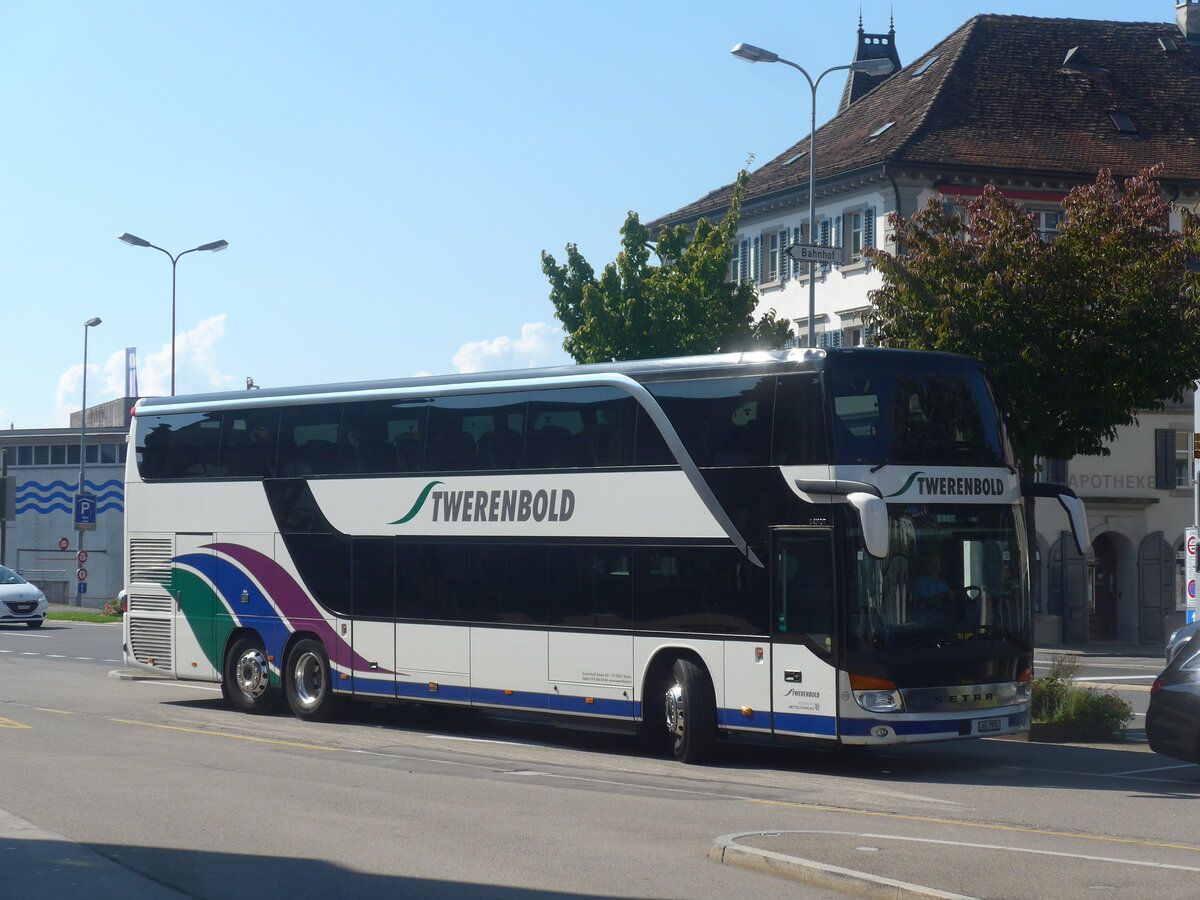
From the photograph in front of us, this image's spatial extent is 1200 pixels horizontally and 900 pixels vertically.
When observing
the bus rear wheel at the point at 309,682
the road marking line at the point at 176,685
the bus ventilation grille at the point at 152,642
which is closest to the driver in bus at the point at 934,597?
the bus rear wheel at the point at 309,682

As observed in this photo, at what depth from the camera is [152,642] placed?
22781mm

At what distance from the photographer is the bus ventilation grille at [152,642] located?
2259 cm

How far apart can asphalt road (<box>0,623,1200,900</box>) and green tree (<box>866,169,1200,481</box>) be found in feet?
15.6

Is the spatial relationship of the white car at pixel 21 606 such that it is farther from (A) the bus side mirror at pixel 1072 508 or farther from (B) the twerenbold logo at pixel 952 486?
(B) the twerenbold logo at pixel 952 486

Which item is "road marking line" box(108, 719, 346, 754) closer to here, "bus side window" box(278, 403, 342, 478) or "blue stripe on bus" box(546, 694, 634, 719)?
"blue stripe on bus" box(546, 694, 634, 719)

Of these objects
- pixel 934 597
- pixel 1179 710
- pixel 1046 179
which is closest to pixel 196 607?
pixel 934 597

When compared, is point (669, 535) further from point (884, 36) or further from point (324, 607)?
point (884, 36)

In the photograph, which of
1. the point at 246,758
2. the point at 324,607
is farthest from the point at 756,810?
the point at 324,607

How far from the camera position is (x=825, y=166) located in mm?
48094

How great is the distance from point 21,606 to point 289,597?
26996 mm

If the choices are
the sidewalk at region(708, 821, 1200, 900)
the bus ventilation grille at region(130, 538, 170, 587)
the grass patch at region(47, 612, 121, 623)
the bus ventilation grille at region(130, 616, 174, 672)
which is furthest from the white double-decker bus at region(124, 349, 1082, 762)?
the grass patch at region(47, 612, 121, 623)

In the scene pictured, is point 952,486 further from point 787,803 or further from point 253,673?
point 253,673

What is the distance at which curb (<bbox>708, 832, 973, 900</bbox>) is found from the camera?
8750 millimetres

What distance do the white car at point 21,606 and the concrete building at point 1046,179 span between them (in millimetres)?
22092
